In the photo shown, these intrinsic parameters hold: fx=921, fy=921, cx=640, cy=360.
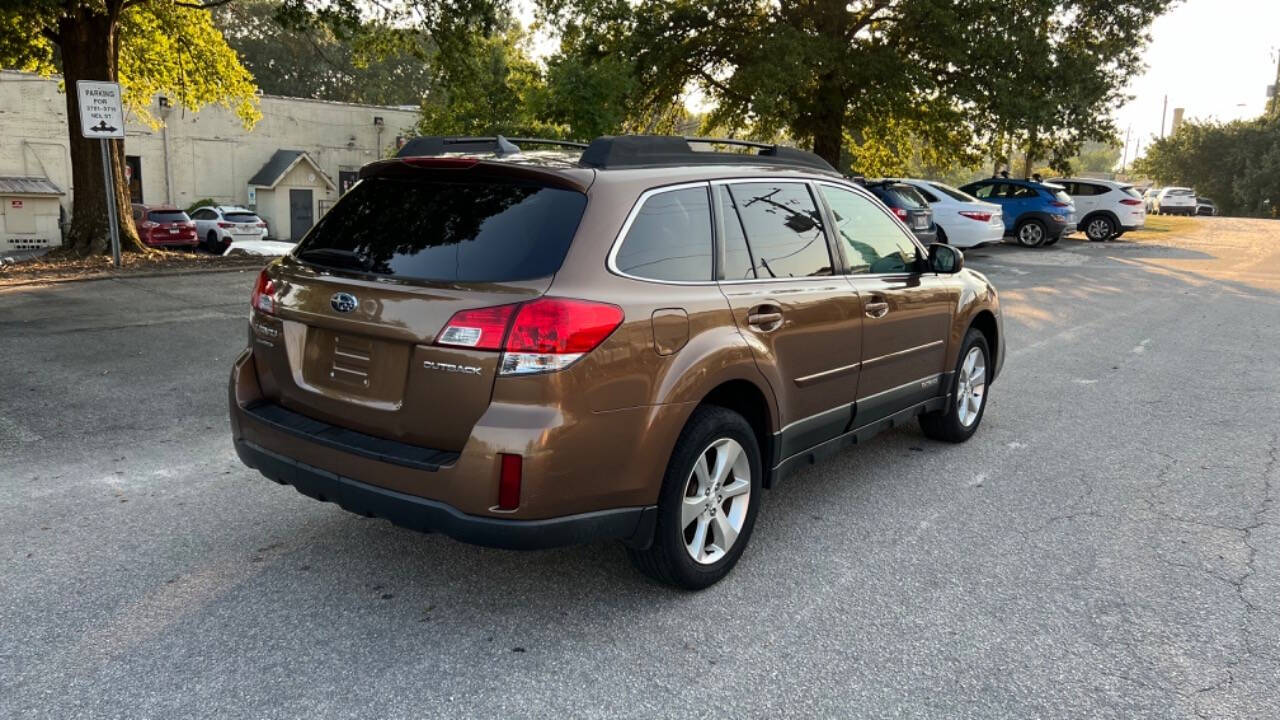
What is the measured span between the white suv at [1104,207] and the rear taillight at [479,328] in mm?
25779

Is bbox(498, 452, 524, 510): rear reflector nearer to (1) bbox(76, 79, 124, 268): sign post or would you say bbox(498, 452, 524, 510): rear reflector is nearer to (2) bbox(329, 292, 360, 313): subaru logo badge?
(2) bbox(329, 292, 360, 313): subaru logo badge

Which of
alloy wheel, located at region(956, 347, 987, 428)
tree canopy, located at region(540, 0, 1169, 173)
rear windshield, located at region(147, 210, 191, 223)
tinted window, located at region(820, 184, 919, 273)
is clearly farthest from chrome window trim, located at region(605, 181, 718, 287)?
rear windshield, located at region(147, 210, 191, 223)

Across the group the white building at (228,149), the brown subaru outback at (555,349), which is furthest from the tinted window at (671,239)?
the white building at (228,149)

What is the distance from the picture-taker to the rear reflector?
9.77 ft

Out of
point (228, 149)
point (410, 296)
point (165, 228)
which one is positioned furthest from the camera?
point (228, 149)

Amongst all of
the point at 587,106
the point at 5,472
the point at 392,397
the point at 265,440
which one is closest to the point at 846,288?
the point at 392,397

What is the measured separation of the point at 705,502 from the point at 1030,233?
69.7 ft

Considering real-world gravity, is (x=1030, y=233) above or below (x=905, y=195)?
below

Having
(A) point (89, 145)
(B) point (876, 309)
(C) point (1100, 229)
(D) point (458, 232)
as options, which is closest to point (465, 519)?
(D) point (458, 232)

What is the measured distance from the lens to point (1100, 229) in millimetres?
25344

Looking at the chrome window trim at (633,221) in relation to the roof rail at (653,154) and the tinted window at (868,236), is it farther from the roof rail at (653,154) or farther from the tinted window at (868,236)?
the tinted window at (868,236)

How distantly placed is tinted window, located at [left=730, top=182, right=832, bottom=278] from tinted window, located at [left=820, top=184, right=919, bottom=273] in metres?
0.22

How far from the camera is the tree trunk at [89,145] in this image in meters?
14.0

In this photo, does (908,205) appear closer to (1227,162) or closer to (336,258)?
(336,258)
